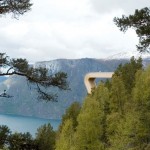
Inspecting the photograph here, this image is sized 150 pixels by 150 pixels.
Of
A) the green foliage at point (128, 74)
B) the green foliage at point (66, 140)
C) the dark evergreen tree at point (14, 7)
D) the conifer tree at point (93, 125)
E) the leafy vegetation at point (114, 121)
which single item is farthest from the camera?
the green foliage at point (128, 74)

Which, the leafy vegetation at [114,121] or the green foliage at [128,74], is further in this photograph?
the green foliage at [128,74]

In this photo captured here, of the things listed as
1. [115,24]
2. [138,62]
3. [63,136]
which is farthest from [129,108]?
[115,24]

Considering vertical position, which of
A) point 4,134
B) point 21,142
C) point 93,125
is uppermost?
point 4,134

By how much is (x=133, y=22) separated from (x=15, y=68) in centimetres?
602

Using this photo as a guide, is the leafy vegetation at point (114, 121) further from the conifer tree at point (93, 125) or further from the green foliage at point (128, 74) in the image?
the green foliage at point (128, 74)

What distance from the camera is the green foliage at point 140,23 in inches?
677

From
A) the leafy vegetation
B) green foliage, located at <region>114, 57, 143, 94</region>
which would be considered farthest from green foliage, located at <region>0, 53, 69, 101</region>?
green foliage, located at <region>114, 57, 143, 94</region>

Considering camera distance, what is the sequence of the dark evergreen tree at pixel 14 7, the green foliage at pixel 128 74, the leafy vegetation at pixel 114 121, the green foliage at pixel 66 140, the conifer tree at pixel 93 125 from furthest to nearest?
the green foliage at pixel 128 74 → the green foliage at pixel 66 140 → the conifer tree at pixel 93 125 → the leafy vegetation at pixel 114 121 → the dark evergreen tree at pixel 14 7

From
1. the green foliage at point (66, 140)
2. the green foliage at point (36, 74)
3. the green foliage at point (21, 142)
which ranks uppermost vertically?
the green foliage at point (36, 74)

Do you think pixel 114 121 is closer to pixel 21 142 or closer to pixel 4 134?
pixel 21 142

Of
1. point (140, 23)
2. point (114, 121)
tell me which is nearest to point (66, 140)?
point (114, 121)

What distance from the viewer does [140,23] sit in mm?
17562

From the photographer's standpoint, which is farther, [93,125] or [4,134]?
[93,125]

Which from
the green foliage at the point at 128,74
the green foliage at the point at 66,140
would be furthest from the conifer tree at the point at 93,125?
the green foliage at the point at 128,74
